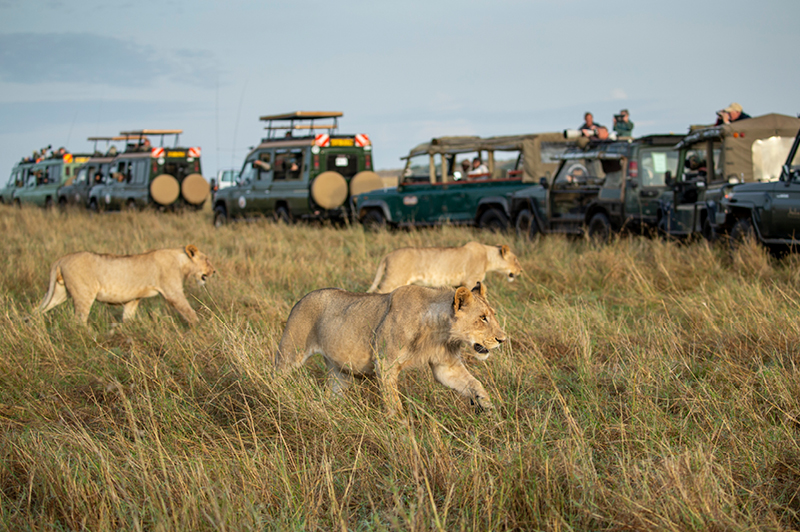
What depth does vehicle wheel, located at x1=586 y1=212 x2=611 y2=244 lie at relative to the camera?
1121cm

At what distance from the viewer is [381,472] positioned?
11.0 feet

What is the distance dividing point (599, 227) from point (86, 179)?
18.8m

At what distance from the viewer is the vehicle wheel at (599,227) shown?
11.2m

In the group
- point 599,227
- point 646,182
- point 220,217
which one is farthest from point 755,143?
point 220,217

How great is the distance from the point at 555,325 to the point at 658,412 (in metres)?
2.02

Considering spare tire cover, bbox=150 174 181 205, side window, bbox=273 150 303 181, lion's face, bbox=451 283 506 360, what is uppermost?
side window, bbox=273 150 303 181

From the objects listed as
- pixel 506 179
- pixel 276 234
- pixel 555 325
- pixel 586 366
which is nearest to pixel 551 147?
pixel 506 179

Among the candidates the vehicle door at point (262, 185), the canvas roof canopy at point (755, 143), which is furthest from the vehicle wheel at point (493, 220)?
the vehicle door at point (262, 185)

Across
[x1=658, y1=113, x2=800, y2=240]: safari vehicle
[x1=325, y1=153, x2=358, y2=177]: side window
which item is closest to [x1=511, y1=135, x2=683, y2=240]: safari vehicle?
[x1=658, y1=113, x2=800, y2=240]: safari vehicle

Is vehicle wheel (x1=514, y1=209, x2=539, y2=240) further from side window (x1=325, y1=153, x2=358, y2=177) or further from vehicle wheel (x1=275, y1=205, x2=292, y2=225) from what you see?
vehicle wheel (x1=275, y1=205, x2=292, y2=225)

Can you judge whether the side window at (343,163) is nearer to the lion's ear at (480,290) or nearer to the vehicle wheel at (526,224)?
Result: the vehicle wheel at (526,224)

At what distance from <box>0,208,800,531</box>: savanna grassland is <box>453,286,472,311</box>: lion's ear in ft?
1.78

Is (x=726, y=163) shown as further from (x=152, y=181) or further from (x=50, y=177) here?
(x=50, y=177)

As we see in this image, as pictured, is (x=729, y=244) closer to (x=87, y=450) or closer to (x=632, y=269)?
(x=632, y=269)
